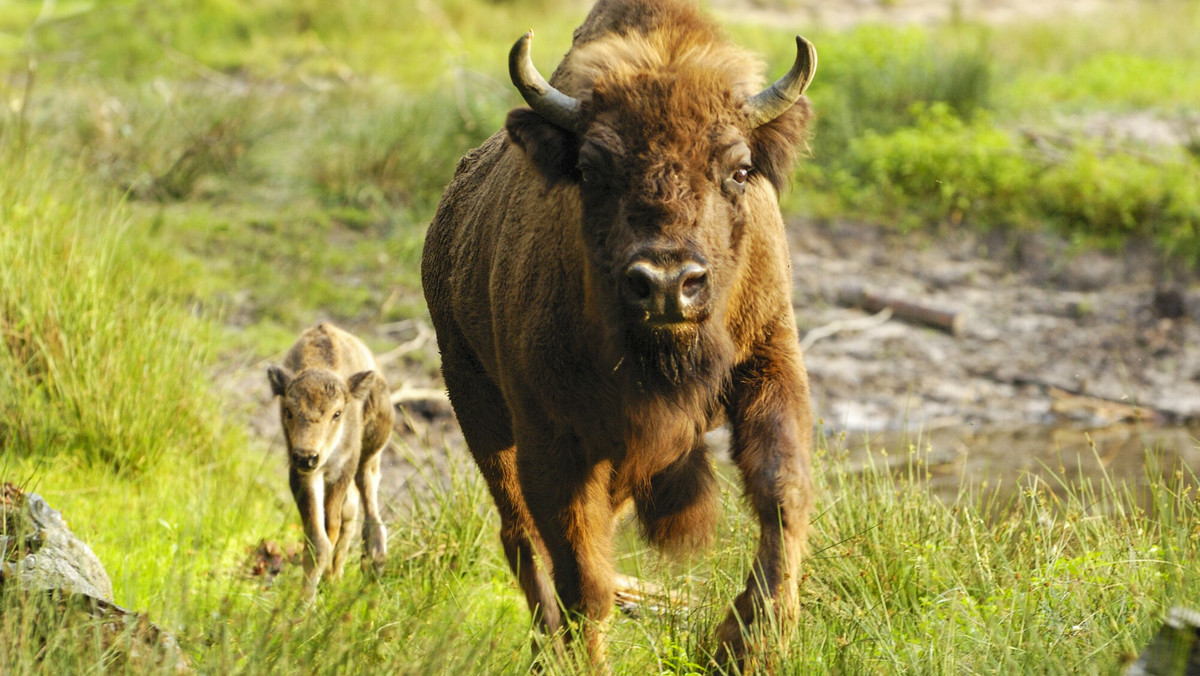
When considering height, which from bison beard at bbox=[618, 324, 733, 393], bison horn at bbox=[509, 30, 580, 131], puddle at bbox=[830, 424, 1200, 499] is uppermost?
bison horn at bbox=[509, 30, 580, 131]

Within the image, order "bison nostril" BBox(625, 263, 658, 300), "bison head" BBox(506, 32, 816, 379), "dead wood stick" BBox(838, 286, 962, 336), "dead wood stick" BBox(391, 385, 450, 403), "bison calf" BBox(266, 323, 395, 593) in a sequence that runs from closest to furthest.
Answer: "bison nostril" BBox(625, 263, 658, 300) < "bison head" BBox(506, 32, 816, 379) < "bison calf" BBox(266, 323, 395, 593) < "dead wood stick" BBox(391, 385, 450, 403) < "dead wood stick" BBox(838, 286, 962, 336)

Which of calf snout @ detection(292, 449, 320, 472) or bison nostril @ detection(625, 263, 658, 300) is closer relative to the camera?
bison nostril @ detection(625, 263, 658, 300)

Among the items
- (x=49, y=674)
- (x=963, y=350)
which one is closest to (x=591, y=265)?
(x=49, y=674)

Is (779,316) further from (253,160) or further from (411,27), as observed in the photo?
(411,27)

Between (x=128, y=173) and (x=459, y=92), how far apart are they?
351 centimetres

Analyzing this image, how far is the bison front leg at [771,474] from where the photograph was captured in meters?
A: 4.17

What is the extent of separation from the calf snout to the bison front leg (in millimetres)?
2201

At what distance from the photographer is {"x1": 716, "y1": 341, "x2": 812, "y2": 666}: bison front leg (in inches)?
164

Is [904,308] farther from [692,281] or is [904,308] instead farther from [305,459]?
[692,281]

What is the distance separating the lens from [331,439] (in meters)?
6.01

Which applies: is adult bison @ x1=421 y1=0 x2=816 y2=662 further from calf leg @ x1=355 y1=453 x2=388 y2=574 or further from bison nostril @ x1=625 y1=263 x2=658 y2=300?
calf leg @ x1=355 y1=453 x2=388 y2=574

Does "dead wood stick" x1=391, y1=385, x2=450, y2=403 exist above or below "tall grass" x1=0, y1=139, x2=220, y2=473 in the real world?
below

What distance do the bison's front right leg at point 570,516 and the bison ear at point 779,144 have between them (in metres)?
1.28

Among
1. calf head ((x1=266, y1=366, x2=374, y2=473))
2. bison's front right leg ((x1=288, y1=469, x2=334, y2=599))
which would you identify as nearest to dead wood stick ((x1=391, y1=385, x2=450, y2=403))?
calf head ((x1=266, y1=366, x2=374, y2=473))
